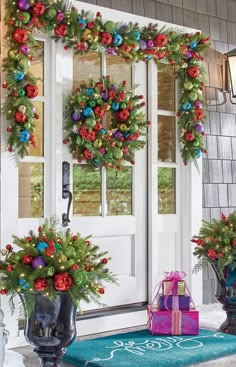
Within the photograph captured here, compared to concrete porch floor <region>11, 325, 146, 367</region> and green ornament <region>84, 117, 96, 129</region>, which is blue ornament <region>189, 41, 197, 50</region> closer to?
green ornament <region>84, 117, 96, 129</region>

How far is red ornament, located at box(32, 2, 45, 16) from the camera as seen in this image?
4285 millimetres

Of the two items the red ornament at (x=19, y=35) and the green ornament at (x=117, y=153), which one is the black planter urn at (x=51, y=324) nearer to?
the green ornament at (x=117, y=153)

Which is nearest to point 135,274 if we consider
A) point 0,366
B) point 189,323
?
point 189,323

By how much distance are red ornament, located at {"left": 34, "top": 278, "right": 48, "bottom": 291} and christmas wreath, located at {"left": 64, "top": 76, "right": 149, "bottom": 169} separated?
1.39 metres

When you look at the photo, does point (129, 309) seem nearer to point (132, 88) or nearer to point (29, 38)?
point (132, 88)

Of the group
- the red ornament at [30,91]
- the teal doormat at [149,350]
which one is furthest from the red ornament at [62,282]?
the red ornament at [30,91]

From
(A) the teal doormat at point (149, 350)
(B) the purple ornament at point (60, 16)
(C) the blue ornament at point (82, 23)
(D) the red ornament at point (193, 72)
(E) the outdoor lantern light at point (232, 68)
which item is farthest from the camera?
(E) the outdoor lantern light at point (232, 68)

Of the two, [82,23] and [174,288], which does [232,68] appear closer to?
[82,23]

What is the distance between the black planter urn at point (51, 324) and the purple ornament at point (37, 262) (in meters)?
0.16

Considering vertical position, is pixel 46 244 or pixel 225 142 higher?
pixel 225 142

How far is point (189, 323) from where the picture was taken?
4.48 meters

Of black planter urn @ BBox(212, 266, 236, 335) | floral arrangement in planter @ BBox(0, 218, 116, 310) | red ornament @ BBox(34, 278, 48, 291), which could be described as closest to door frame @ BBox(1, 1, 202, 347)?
black planter urn @ BBox(212, 266, 236, 335)

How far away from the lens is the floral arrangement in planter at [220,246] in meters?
4.49

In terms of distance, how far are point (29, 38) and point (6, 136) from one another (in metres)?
0.65
